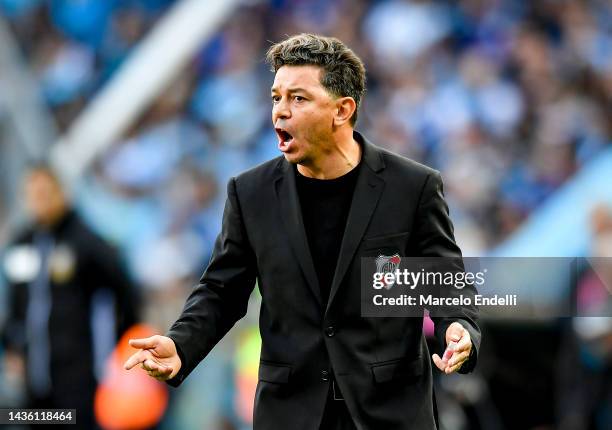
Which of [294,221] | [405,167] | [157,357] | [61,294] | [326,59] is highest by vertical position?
[61,294]

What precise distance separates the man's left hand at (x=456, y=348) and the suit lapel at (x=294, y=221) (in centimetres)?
47

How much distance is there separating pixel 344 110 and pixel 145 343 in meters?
1.14

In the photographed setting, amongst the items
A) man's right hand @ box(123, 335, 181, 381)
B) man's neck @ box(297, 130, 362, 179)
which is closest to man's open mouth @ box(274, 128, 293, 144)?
man's neck @ box(297, 130, 362, 179)

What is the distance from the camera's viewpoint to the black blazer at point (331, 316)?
4.19m

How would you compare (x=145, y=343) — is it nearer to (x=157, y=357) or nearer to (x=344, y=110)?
(x=157, y=357)

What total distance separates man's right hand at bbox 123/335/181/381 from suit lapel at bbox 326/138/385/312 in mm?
556

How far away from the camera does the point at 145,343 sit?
13.0ft

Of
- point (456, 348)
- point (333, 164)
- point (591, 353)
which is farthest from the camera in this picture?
point (591, 353)

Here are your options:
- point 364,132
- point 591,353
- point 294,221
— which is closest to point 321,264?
point 294,221

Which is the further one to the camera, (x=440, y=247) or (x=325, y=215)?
(x=325, y=215)

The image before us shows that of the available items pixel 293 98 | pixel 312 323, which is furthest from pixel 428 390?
pixel 293 98

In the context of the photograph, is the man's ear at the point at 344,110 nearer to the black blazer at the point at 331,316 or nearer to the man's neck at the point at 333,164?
the man's neck at the point at 333,164

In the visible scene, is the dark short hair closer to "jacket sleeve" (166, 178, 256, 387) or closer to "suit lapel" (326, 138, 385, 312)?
"suit lapel" (326, 138, 385, 312)

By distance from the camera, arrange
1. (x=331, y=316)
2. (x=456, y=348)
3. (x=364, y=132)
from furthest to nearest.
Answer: (x=364, y=132) → (x=331, y=316) → (x=456, y=348)
